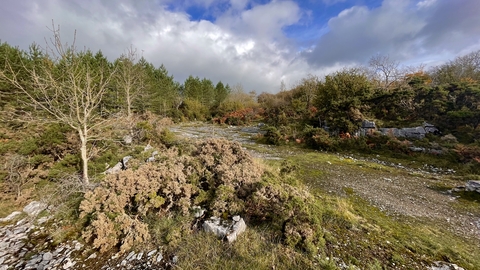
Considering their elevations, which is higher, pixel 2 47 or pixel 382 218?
pixel 2 47

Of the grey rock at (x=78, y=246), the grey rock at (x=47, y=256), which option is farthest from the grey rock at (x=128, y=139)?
the grey rock at (x=47, y=256)

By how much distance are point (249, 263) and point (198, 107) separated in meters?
31.8

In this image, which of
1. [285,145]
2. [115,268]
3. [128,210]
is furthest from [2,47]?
[285,145]

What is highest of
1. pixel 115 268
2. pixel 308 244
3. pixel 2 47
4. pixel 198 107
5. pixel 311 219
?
pixel 2 47

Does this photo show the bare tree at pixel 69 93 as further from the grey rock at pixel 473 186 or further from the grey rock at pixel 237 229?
the grey rock at pixel 473 186

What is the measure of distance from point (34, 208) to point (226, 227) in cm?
485

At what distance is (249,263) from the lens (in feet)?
9.87

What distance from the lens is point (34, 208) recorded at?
4.79m

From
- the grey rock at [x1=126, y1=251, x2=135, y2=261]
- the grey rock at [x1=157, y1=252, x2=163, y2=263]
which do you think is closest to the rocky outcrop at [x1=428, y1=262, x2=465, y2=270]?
the grey rock at [x1=157, y1=252, x2=163, y2=263]

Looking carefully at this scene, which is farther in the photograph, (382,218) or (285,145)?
(285,145)

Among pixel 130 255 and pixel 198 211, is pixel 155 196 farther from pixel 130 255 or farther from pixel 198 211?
pixel 130 255

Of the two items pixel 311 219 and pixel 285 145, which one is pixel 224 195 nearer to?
pixel 311 219

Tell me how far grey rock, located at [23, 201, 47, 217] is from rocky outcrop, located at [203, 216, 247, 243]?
4096mm

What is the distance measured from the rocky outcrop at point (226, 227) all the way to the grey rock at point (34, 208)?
4.10 m
